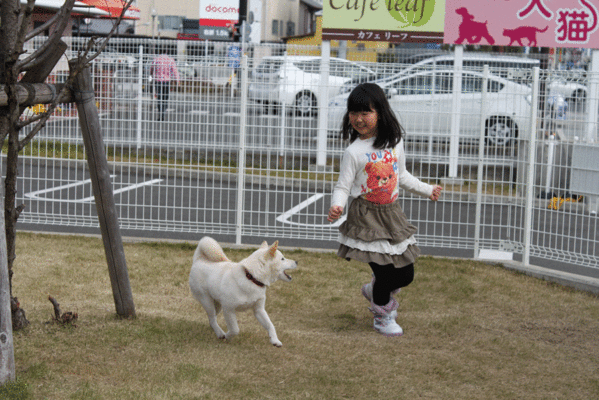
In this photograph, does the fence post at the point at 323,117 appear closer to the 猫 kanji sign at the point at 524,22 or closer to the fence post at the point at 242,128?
the fence post at the point at 242,128

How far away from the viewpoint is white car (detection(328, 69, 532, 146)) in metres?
6.62

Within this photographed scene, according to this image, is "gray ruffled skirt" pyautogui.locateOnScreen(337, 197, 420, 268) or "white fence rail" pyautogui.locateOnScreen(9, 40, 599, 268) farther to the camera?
"white fence rail" pyautogui.locateOnScreen(9, 40, 599, 268)

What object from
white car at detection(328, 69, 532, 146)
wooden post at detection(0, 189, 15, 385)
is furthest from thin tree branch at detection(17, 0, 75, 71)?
white car at detection(328, 69, 532, 146)

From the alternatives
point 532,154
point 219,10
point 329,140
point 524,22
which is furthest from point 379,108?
point 219,10

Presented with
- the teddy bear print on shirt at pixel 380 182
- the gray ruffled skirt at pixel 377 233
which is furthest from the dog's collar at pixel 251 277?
the teddy bear print on shirt at pixel 380 182

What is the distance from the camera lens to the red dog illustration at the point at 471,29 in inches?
417

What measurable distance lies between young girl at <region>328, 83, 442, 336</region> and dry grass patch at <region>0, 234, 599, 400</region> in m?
0.53

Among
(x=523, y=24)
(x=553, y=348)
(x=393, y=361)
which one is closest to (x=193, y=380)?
(x=393, y=361)

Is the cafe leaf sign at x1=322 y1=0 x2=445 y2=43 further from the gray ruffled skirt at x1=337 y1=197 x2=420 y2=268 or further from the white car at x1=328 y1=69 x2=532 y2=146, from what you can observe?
the gray ruffled skirt at x1=337 y1=197 x2=420 y2=268

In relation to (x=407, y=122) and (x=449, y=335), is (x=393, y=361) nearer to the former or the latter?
(x=449, y=335)

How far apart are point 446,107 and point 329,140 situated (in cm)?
113

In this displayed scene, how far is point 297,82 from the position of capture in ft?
23.4

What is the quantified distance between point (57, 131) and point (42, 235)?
3.57 feet

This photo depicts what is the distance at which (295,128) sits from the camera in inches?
280
